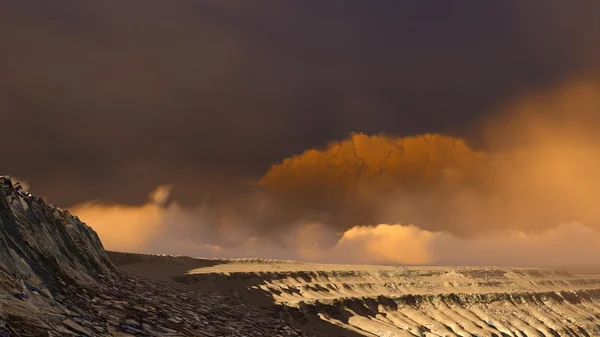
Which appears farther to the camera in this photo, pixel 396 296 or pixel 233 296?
pixel 396 296

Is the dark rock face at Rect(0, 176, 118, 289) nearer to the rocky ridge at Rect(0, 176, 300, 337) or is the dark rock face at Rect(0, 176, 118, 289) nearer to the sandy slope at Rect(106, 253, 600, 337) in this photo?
the rocky ridge at Rect(0, 176, 300, 337)

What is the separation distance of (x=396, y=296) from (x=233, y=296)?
71.4ft

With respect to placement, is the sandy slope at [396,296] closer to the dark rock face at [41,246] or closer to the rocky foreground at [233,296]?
the rocky foreground at [233,296]

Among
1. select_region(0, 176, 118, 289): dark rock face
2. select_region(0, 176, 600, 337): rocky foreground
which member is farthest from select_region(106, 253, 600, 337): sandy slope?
select_region(0, 176, 118, 289): dark rock face

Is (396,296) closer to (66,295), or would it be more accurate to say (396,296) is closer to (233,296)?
(233,296)

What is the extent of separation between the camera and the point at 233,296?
27812mm

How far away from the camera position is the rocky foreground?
9.66 meters

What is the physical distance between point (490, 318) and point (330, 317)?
3065 centimetres

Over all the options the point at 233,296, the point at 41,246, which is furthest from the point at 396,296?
the point at 41,246

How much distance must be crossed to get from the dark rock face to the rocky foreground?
5cm

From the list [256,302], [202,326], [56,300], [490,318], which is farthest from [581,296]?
[56,300]

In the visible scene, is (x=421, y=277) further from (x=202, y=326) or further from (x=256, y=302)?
(x=202, y=326)

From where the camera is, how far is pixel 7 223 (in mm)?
11898

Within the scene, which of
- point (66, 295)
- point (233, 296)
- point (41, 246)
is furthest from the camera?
point (233, 296)
